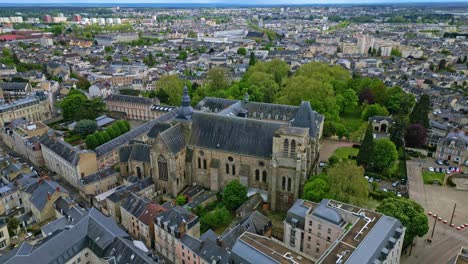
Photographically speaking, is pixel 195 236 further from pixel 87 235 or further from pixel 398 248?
pixel 398 248

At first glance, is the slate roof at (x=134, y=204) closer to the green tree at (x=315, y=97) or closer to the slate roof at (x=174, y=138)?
the slate roof at (x=174, y=138)

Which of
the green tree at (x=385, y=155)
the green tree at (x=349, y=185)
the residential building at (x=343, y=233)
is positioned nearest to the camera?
the residential building at (x=343, y=233)

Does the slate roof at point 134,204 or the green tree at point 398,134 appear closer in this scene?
the slate roof at point 134,204

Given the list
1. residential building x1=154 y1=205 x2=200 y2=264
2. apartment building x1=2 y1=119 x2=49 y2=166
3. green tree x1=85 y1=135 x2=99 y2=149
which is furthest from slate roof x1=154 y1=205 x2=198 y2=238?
apartment building x1=2 y1=119 x2=49 y2=166

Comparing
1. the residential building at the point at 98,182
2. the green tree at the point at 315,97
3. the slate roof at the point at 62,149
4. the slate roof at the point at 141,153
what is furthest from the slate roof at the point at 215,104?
the slate roof at the point at 62,149

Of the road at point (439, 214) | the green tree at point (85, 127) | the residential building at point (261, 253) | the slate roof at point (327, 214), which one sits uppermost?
the slate roof at point (327, 214)

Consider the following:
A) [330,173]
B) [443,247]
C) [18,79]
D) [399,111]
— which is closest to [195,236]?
[330,173]
